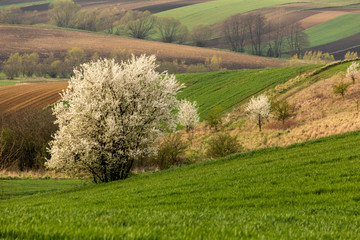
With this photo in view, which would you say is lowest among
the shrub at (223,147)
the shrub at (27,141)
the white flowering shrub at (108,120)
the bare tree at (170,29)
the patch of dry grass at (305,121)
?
the patch of dry grass at (305,121)

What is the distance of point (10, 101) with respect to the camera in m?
81.3

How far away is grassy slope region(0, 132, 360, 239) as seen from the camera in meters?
5.98

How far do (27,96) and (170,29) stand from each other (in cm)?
10682

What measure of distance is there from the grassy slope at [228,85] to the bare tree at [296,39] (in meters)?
82.5

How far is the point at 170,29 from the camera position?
590 ft

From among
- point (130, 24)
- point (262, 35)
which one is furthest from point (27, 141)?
Result: point (262, 35)

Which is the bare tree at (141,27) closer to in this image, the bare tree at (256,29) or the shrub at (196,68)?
the bare tree at (256,29)

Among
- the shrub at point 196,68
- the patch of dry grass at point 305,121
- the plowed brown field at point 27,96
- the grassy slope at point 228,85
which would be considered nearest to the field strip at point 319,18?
the shrub at point 196,68

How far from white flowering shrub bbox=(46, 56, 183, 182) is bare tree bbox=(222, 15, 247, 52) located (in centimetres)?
14672

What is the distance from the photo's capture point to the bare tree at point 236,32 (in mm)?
175250

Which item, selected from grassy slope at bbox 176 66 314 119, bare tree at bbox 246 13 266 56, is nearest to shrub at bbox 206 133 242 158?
grassy slope at bbox 176 66 314 119

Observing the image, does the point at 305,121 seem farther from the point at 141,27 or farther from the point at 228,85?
the point at 141,27

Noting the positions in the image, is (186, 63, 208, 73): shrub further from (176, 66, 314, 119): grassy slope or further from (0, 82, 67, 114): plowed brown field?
(0, 82, 67, 114): plowed brown field

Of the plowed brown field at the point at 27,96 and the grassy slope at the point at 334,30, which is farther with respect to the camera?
the grassy slope at the point at 334,30
